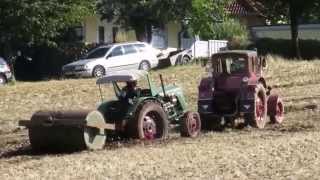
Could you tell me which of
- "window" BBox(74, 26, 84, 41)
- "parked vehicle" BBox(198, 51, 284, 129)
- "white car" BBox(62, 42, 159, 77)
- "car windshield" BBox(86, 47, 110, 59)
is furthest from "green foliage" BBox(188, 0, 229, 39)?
"parked vehicle" BBox(198, 51, 284, 129)

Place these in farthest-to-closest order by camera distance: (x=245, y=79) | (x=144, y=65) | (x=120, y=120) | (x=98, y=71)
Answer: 1. (x=144, y=65)
2. (x=98, y=71)
3. (x=245, y=79)
4. (x=120, y=120)

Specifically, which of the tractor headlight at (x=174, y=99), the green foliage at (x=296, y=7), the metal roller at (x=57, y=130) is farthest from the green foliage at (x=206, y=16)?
the metal roller at (x=57, y=130)

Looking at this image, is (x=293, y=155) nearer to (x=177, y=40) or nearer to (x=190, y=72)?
(x=190, y=72)

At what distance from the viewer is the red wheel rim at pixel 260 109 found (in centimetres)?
1803

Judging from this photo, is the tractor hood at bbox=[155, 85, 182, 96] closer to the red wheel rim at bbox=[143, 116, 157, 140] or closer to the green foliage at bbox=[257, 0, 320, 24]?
the red wheel rim at bbox=[143, 116, 157, 140]

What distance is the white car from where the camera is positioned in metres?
35.9

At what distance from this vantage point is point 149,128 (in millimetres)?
16156

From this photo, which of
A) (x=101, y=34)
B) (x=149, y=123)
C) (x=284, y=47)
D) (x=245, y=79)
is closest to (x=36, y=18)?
(x=101, y=34)

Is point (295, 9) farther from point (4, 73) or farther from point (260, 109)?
point (260, 109)

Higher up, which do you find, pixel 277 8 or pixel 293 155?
pixel 277 8

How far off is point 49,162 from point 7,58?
2839 cm

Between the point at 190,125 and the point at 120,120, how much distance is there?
168 centimetres

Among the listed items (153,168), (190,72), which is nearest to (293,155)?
(153,168)

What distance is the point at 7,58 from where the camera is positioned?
40562 mm
